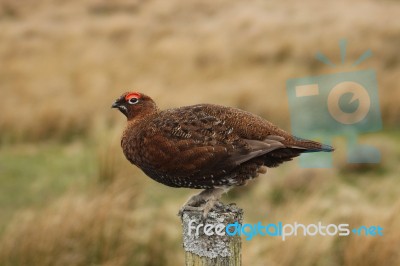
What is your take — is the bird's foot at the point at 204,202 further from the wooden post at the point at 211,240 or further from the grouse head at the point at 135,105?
the grouse head at the point at 135,105

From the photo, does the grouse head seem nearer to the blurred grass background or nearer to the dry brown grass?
the blurred grass background

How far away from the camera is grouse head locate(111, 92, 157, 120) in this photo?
8.96 feet

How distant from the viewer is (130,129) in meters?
2.75

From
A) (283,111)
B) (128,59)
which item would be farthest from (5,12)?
(283,111)

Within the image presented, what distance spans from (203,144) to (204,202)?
0.65 metres

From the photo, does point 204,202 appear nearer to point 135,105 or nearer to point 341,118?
point 135,105

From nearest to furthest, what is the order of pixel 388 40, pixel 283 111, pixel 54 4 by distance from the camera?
1. pixel 283 111
2. pixel 388 40
3. pixel 54 4

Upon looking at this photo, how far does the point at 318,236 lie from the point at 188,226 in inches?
150

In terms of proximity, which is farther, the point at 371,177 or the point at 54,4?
the point at 54,4

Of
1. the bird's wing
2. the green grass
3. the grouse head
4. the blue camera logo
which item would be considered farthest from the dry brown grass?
the bird's wing

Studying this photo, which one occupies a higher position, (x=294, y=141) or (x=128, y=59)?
(x=128, y=59)

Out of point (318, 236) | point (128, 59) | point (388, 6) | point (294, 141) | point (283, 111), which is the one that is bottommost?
point (318, 236)

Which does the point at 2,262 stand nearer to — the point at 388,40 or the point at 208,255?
the point at 208,255

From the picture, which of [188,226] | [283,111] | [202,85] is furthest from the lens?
[202,85]
